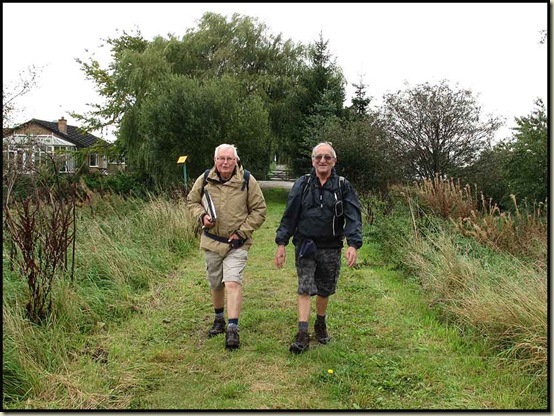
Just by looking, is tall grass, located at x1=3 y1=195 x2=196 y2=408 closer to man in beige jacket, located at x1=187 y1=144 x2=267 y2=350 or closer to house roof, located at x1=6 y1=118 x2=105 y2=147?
man in beige jacket, located at x1=187 y1=144 x2=267 y2=350

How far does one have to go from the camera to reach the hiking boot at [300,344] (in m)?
4.23

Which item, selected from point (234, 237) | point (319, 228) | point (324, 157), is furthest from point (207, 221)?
point (324, 157)

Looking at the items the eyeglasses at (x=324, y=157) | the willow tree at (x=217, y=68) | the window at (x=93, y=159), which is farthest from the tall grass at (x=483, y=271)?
the window at (x=93, y=159)

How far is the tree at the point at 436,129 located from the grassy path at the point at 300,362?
41.4 feet

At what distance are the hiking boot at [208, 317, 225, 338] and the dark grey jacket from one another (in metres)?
1.09

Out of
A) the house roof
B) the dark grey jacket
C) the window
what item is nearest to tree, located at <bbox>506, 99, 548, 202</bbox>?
the dark grey jacket

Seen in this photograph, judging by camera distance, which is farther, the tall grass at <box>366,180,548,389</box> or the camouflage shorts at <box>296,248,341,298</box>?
the camouflage shorts at <box>296,248,341,298</box>

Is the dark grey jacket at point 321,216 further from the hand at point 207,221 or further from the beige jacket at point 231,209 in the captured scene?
the hand at point 207,221

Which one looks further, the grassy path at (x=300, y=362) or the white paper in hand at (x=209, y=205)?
the white paper in hand at (x=209, y=205)

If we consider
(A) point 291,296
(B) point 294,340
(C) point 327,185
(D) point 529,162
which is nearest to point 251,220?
(C) point 327,185

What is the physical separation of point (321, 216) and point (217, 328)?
1595 mm

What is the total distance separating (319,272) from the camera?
448 cm

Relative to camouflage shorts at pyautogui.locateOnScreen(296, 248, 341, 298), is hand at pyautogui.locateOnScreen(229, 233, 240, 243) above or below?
above

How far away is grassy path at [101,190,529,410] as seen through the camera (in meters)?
3.42
